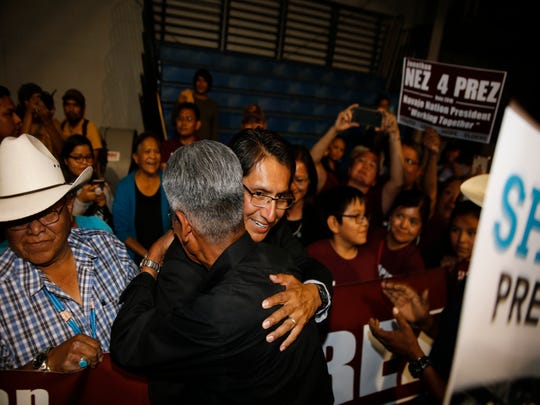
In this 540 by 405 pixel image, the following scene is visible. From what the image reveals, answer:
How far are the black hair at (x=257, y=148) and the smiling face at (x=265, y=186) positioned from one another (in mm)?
22

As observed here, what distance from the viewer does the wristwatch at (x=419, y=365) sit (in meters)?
1.62

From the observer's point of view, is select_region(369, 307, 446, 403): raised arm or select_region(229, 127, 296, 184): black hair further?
select_region(229, 127, 296, 184): black hair

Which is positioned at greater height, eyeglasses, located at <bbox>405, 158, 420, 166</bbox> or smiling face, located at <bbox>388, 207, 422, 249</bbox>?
eyeglasses, located at <bbox>405, 158, 420, 166</bbox>

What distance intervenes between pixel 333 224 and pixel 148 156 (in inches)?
71.4

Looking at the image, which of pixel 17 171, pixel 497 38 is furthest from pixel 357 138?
pixel 17 171

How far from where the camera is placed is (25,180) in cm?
161

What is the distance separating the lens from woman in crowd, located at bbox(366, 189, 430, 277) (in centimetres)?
277

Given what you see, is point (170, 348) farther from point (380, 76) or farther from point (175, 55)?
point (380, 76)

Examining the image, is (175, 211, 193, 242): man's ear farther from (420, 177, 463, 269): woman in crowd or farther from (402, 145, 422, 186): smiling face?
(402, 145, 422, 186): smiling face

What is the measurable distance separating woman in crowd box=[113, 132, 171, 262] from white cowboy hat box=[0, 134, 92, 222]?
60.6 inches

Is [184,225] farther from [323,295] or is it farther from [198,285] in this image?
[323,295]

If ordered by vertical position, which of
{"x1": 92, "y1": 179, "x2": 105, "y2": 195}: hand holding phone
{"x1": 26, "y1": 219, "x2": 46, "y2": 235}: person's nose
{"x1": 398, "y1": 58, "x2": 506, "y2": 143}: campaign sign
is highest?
{"x1": 398, "y1": 58, "x2": 506, "y2": 143}: campaign sign

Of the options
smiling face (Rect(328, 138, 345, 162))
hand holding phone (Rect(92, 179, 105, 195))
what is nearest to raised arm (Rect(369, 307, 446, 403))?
hand holding phone (Rect(92, 179, 105, 195))

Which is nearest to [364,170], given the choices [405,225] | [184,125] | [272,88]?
[405,225]
